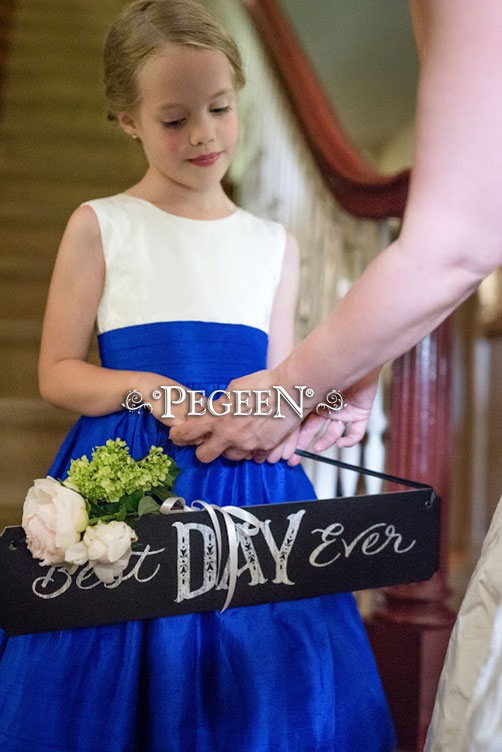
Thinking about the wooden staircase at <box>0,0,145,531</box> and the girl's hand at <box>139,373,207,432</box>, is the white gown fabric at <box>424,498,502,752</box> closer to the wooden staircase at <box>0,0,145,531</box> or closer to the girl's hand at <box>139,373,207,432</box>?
the girl's hand at <box>139,373,207,432</box>

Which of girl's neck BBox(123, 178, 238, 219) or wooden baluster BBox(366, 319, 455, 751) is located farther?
wooden baluster BBox(366, 319, 455, 751)

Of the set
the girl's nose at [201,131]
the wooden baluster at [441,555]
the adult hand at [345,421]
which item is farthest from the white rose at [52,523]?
the wooden baluster at [441,555]

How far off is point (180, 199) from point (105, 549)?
0.32m

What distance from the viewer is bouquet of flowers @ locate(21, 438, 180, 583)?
58 centimetres

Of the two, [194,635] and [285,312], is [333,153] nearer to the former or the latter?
[285,312]

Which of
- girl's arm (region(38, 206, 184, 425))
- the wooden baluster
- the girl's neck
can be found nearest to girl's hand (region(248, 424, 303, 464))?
girl's arm (region(38, 206, 184, 425))

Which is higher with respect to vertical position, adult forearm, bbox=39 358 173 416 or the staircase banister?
the staircase banister

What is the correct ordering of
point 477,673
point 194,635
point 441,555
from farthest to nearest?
1. point 441,555
2. point 194,635
3. point 477,673

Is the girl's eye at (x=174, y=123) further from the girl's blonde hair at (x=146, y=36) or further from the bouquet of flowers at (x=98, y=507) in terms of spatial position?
the bouquet of flowers at (x=98, y=507)

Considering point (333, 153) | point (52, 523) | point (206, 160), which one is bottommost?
point (52, 523)

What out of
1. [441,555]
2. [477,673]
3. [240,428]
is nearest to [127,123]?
[240,428]

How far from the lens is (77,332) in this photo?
0.71 meters

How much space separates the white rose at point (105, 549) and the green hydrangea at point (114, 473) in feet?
0.08

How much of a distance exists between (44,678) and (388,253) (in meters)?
0.41
